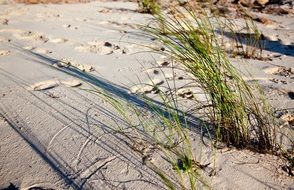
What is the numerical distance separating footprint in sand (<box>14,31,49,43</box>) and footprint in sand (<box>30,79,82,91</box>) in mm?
1055

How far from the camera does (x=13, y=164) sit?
1.29 meters

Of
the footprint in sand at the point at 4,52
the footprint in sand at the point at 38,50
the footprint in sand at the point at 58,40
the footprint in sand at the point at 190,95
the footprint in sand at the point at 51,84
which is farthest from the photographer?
the footprint in sand at the point at 58,40

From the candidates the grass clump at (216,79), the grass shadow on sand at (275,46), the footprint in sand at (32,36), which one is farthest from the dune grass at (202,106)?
the footprint in sand at (32,36)

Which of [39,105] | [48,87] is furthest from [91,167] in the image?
[48,87]

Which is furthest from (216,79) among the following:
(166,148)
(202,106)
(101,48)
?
(101,48)

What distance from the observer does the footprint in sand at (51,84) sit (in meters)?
2.04

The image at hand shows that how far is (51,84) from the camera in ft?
6.88

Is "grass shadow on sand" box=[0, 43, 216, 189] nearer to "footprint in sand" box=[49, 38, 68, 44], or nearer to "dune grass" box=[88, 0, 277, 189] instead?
"dune grass" box=[88, 0, 277, 189]

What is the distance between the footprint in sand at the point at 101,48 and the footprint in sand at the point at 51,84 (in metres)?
0.69

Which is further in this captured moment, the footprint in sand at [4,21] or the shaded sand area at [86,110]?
the footprint in sand at [4,21]

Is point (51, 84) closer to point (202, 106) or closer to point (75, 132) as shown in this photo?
point (75, 132)

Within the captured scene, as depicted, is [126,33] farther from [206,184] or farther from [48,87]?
[206,184]

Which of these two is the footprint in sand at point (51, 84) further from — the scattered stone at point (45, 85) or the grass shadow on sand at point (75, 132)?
the grass shadow on sand at point (75, 132)

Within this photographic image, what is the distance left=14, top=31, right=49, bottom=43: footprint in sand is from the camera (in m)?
3.06
